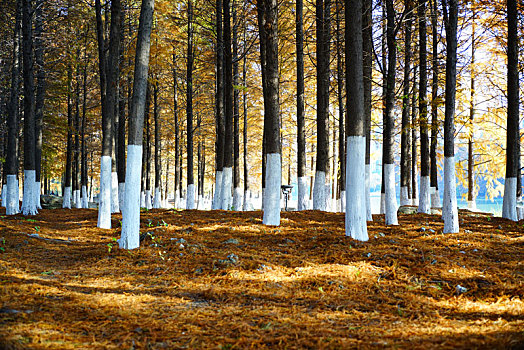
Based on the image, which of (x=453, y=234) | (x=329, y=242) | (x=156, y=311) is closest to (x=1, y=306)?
(x=156, y=311)

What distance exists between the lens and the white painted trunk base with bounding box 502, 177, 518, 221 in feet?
35.8

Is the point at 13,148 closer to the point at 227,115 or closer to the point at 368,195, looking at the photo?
the point at 227,115

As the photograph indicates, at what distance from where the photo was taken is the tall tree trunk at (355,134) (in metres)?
6.81

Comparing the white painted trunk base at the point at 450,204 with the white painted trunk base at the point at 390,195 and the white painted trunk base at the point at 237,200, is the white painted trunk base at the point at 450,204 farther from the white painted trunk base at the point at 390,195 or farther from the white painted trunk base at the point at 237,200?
the white painted trunk base at the point at 237,200

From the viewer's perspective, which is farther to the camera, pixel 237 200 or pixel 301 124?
pixel 237 200

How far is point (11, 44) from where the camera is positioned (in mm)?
15711

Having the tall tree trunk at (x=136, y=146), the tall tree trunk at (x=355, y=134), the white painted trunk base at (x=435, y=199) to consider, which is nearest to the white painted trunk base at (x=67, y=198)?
the tall tree trunk at (x=136, y=146)

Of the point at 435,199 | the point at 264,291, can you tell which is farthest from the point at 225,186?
the point at 435,199

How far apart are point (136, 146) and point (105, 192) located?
3.60 m

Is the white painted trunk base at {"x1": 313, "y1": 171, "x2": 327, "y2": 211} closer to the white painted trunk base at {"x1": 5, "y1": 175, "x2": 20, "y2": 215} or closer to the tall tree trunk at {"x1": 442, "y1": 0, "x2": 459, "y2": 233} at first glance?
the tall tree trunk at {"x1": 442, "y1": 0, "x2": 459, "y2": 233}

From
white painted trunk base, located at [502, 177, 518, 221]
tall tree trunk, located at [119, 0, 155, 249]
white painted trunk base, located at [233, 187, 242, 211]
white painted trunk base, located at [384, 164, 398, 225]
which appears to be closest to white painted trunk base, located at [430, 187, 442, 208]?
white painted trunk base, located at [502, 177, 518, 221]

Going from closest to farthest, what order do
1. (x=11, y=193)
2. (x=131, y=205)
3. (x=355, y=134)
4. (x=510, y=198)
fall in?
1. (x=131, y=205)
2. (x=355, y=134)
3. (x=510, y=198)
4. (x=11, y=193)

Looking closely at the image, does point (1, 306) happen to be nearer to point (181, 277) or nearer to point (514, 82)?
point (181, 277)

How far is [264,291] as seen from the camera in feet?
14.4
